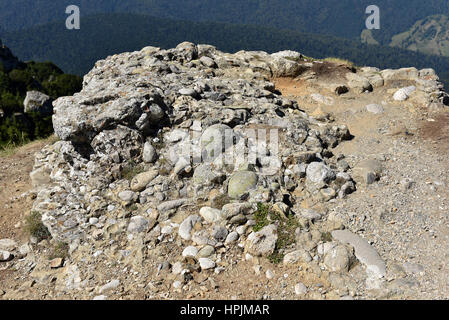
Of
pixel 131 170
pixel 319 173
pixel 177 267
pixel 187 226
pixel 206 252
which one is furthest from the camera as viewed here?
pixel 131 170

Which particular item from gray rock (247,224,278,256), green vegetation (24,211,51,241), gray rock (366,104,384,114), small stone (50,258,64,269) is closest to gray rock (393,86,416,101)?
gray rock (366,104,384,114)

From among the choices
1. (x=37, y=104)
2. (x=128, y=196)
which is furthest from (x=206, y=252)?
(x=37, y=104)

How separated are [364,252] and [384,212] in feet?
6.31

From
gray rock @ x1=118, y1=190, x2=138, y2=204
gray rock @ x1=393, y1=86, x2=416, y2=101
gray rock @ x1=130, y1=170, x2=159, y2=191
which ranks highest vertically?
gray rock @ x1=393, y1=86, x2=416, y2=101

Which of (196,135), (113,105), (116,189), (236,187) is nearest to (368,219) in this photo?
(236,187)

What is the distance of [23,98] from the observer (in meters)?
46.6

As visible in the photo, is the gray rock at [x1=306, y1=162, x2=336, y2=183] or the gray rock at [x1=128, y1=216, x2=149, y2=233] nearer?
the gray rock at [x1=128, y1=216, x2=149, y2=233]

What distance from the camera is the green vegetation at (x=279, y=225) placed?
8945mm

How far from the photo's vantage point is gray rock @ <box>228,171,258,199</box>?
10.4 m

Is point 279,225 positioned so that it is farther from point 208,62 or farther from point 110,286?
point 208,62

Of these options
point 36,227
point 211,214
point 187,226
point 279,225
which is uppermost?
point 211,214

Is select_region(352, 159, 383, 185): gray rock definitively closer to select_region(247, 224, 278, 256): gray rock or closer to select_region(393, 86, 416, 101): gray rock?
select_region(247, 224, 278, 256): gray rock

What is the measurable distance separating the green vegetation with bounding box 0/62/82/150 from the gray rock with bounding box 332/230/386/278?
16.8 m

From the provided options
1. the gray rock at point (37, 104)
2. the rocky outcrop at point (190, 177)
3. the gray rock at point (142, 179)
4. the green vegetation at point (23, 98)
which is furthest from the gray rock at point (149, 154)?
the gray rock at point (37, 104)
